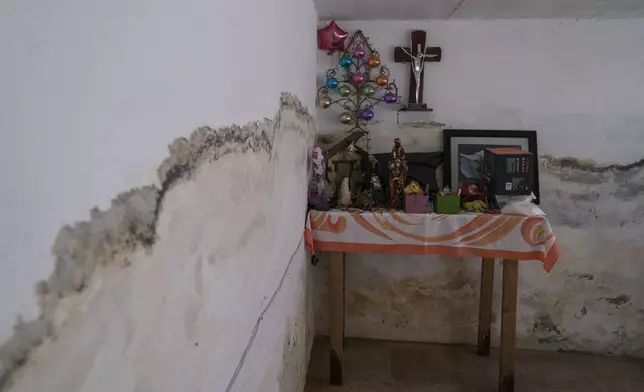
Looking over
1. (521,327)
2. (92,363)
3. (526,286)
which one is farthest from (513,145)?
(92,363)

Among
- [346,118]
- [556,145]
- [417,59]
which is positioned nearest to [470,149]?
[556,145]

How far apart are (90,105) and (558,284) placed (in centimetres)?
307

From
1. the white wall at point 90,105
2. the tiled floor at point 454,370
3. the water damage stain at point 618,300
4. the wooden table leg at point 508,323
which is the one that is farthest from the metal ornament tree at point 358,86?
the white wall at point 90,105

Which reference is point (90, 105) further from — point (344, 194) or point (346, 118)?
point (346, 118)

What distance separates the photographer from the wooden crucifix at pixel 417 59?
9.89 feet

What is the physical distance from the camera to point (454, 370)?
9.70 ft

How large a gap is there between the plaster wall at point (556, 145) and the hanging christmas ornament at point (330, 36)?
12 cm

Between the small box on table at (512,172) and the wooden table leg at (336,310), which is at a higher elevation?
the small box on table at (512,172)

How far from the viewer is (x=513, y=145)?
305 cm

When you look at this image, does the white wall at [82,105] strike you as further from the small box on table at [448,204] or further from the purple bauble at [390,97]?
the purple bauble at [390,97]

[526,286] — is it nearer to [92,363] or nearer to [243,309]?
[243,309]

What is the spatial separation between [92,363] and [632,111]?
3.12 metres

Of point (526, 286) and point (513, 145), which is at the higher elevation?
point (513, 145)

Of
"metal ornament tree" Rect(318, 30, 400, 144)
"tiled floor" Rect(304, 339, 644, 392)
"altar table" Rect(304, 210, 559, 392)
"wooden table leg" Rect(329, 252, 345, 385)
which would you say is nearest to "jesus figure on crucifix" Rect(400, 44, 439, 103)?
"metal ornament tree" Rect(318, 30, 400, 144)
